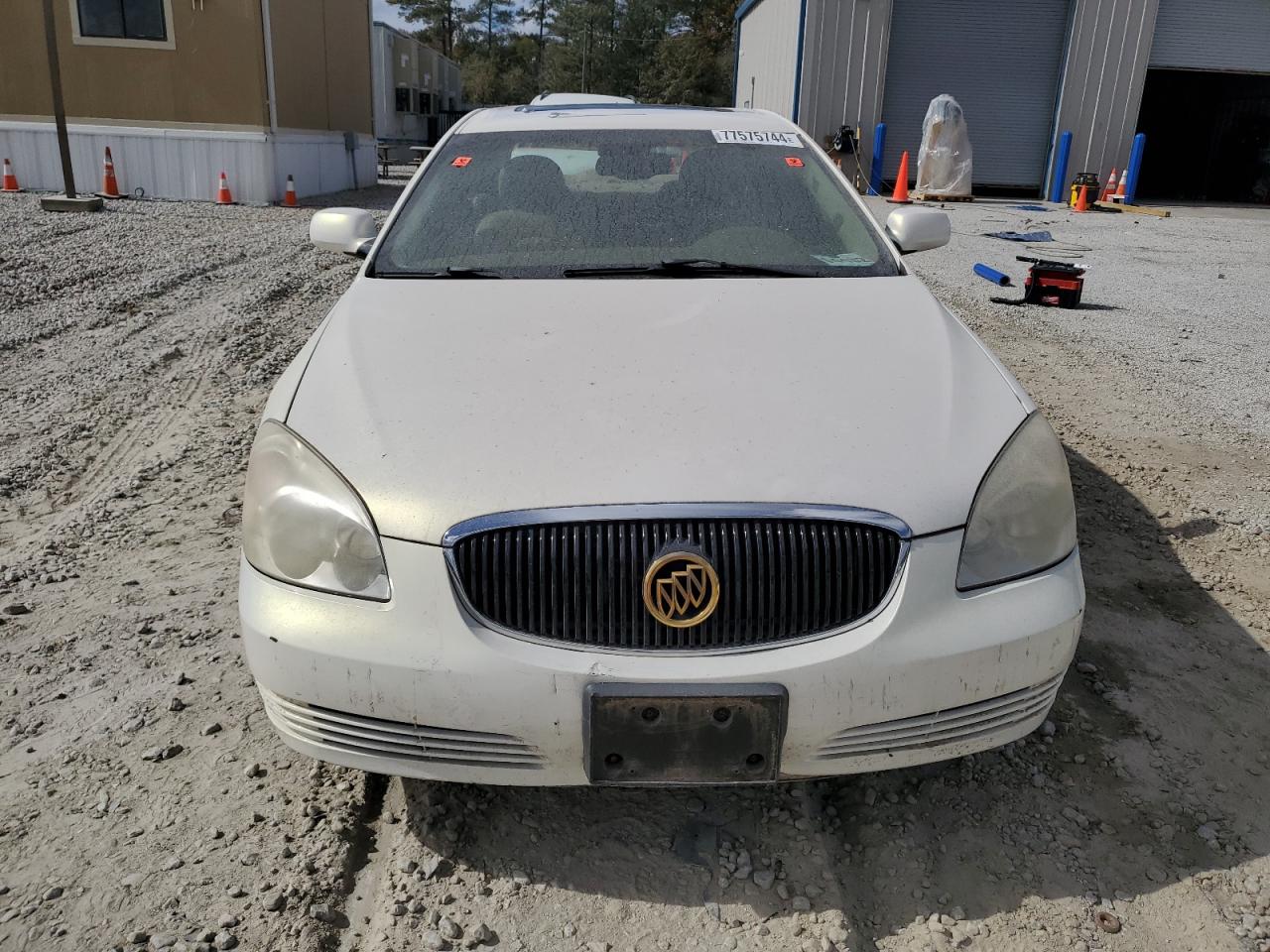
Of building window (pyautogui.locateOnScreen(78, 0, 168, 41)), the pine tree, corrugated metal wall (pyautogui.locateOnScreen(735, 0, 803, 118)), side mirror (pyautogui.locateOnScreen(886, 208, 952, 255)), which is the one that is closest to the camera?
side mirror (pyautogui.locateOnScreen(886, 208, 952, 255))

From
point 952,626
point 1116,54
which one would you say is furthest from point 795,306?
point 1116,54

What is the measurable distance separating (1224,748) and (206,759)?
8.51 ft

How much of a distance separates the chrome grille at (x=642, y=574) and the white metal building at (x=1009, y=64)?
63.9 feet

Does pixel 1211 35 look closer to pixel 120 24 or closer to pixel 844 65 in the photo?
pixel 844 65

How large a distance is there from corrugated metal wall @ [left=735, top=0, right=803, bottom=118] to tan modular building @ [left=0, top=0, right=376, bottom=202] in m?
9.04

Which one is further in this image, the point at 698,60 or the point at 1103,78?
the point at 698,60

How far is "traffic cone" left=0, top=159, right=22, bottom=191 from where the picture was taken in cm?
1464

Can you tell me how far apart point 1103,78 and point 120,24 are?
1800cm

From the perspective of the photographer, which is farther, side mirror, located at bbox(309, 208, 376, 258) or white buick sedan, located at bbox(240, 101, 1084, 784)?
side mirror, located at bbox(309, 208, 376, 258)

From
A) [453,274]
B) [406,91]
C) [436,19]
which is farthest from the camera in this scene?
[436,19]

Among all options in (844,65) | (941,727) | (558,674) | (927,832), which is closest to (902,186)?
(844,65)

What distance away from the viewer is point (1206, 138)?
83.5ft

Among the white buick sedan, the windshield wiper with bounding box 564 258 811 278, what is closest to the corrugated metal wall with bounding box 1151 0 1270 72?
the windshield wiper with bounding box 564 258 811 278

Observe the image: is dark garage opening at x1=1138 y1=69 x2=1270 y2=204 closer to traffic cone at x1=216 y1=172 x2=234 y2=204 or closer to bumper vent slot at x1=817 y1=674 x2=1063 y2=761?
traffic cone at x1=216 y1=172 x2=234 y2=204
